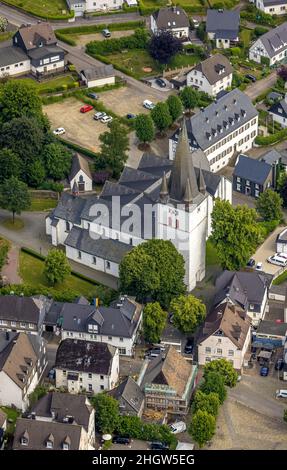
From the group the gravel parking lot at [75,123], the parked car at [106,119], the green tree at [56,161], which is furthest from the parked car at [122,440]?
the parked car at [106,119]

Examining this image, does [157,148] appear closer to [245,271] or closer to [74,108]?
[74,108]

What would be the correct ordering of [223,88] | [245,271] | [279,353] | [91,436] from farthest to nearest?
[223,88] → [245,271] → [279,353] → [91,436]

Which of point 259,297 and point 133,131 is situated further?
point 133,131

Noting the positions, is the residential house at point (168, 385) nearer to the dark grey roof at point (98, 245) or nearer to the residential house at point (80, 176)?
the dark grey roof at point (98, 245)

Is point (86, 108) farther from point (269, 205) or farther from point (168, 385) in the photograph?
point (168, 385)

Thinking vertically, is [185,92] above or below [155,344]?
above

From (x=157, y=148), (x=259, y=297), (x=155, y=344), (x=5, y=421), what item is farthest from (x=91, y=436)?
(x=157, y=148)

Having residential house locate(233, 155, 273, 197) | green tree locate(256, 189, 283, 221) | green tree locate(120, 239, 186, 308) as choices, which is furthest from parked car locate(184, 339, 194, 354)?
residential house locate(233, 155, 273, 197)
